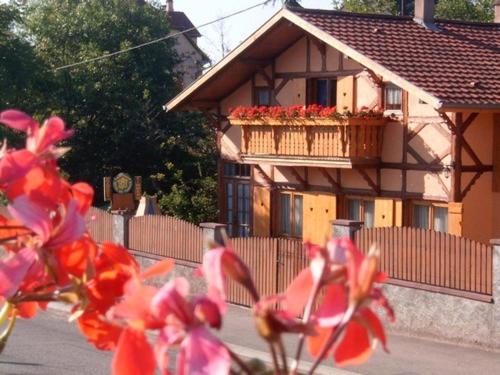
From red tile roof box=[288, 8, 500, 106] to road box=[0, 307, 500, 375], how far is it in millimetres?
4774

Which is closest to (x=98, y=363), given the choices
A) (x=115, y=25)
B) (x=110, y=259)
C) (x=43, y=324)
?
(x=43, y=324)

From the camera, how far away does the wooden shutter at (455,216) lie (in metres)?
16.9

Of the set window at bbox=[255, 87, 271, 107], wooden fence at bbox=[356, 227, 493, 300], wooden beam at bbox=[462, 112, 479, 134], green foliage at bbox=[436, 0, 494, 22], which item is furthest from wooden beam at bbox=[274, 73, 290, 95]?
green foliage at bbox=[436, 0, 494, 22]

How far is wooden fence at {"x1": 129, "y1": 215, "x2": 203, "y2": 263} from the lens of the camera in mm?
17406

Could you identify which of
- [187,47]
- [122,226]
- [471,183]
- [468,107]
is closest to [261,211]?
[122,226]

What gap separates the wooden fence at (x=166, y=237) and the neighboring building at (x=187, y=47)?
21.9 m

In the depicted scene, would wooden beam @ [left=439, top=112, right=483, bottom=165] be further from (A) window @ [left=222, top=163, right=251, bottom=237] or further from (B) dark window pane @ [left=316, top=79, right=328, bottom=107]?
(A) window @ [left=222, top=163, right=251, bottom=237]

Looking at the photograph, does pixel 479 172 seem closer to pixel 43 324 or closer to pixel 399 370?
pixel 399 370

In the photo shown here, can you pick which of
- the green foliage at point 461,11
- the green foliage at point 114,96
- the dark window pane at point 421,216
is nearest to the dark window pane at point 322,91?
the dark window pane at point 421,216

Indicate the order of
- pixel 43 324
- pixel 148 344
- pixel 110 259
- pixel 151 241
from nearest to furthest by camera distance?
pixel 148 344, pixel 110 259, pixel 43 324, pixel 151 241

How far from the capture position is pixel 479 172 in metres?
17.4

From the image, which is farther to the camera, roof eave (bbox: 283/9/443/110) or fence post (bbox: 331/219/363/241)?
roof eave (bbox: 283/9/443/110)

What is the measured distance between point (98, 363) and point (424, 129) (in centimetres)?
797

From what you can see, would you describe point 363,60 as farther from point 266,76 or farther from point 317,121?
point 266,76
